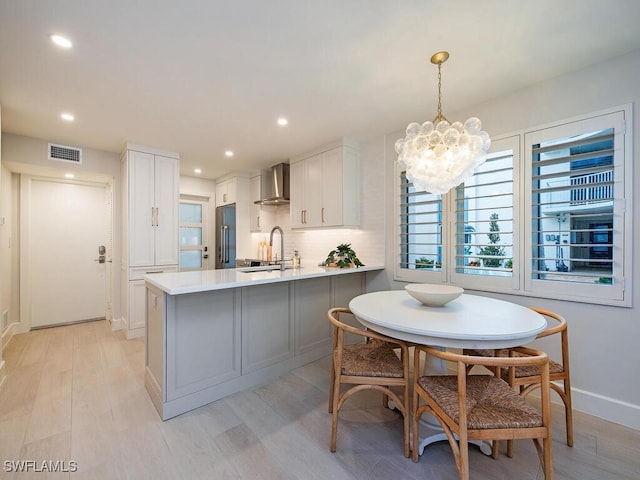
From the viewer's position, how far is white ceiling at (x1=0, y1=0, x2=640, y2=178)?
1581 millimetres

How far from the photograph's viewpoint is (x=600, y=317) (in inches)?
80.4

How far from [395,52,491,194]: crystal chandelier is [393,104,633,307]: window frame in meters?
0.73

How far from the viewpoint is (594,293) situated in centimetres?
205

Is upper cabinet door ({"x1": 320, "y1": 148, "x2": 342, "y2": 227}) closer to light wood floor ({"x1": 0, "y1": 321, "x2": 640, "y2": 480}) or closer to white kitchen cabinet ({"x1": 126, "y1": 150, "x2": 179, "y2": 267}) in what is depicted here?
light wood floor ({"x1": 0, "y1": 321, "x2": 640, "y2": 480})

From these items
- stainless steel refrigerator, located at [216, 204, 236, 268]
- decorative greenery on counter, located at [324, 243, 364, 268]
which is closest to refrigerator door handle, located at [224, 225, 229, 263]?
stainless steel refrigerator, located at [216, 204, 236, 268]

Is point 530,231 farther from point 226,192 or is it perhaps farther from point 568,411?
point 226,192

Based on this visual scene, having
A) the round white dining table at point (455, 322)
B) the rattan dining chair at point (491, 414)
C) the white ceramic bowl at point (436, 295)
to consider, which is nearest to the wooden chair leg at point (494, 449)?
the rattan dining chair at point (491, 414)

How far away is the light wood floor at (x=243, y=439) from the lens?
5.07ft

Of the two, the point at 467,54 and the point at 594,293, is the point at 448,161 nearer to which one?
the point at 467,54

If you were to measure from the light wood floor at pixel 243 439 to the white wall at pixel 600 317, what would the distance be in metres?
0.18

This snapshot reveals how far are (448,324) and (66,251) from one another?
17.0 feet

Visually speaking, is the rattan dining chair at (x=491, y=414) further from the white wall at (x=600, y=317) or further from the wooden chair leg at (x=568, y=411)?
the white wall at (x=600, y=317)

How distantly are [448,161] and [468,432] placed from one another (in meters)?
1.54
